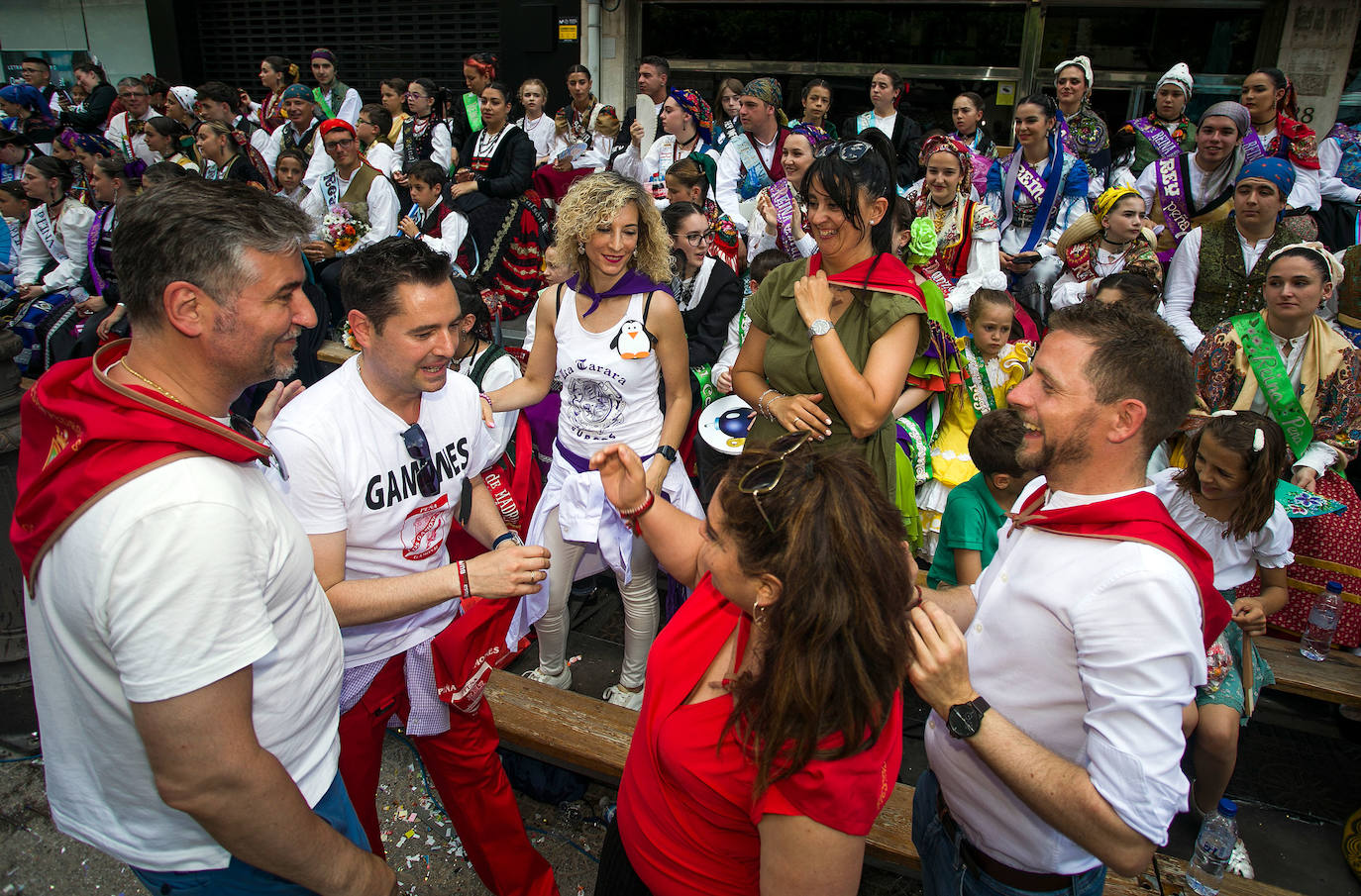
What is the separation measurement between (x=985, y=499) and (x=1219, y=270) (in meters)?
2.67

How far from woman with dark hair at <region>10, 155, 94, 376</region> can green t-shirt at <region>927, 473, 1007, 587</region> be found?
26.6ft

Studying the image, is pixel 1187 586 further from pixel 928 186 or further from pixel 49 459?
pixel 928 186

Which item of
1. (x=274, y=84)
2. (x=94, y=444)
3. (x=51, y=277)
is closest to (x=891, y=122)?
(x=94, y=444)

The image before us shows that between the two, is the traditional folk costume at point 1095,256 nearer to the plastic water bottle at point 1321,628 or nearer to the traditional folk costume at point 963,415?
the traditional folk costume at point 963,415

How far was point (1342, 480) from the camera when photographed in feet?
12.2

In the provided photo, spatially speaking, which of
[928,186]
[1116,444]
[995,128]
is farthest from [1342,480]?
[995,128]

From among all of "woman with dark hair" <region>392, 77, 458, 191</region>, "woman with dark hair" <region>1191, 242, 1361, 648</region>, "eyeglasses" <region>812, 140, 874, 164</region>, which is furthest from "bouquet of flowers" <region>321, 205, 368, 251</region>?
"woman with dark hair" <region>1191, 242, 1361, 648</region>

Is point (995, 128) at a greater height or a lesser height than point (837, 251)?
greater

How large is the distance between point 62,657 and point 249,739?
423 millimetres

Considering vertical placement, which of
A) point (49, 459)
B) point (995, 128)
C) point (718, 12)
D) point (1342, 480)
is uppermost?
point (718, 12)

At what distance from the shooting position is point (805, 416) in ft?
8.73

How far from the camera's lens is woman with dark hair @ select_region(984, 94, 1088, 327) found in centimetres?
541

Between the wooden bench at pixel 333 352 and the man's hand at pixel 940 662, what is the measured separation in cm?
593

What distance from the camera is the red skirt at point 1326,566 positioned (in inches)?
140
